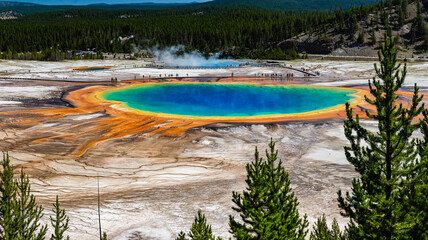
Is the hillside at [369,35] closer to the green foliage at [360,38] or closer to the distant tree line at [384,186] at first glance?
the green foliage at [360,38]

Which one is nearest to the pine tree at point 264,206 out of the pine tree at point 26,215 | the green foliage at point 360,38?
the pine tree at point 26,215

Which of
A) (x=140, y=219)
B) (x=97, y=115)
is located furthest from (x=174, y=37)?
(x=140, y=219)

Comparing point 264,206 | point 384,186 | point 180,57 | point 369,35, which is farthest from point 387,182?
point 180,57

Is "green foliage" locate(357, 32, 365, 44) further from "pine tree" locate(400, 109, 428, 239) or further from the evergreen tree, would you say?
"pine tree" locate(400, 109, 428, 239)

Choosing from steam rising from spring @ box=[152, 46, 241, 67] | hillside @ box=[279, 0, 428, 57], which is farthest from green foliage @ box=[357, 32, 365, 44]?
steam rising from spring @ box=[152, 46, 241, 67]

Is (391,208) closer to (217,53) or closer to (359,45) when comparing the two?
(359,45)

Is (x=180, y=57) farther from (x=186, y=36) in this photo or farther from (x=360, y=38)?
(x=360, y=38)
